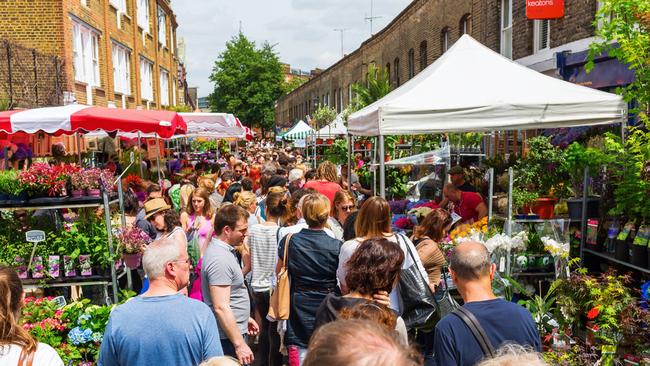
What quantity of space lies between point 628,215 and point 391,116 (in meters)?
2.70

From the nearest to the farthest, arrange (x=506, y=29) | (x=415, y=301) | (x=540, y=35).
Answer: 1. (x=415, y=301)
2. (x=540, y=35)
3. (x=506, y=29)

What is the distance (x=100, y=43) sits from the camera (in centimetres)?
2009

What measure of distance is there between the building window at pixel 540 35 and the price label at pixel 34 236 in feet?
→ 39.6

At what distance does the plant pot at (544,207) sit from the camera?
277 inches

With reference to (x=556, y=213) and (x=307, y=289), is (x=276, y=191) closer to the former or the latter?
(x=307, y=289)

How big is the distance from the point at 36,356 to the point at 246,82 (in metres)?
62.2

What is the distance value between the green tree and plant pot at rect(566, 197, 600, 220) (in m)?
57.6

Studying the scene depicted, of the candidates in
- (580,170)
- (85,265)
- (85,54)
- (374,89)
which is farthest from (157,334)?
(374,89)

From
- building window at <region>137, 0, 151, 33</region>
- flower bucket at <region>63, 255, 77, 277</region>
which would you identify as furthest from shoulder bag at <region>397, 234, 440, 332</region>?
building window at <region>137, 0, 151, 33</region>

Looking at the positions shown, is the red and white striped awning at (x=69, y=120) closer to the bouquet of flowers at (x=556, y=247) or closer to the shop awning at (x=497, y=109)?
the shop awning at (x=497, y=109)

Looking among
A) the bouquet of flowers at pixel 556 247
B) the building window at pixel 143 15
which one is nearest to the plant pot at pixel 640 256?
the bouquet of flowers at pixel 556 247

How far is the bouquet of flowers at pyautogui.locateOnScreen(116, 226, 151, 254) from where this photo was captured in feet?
21.1

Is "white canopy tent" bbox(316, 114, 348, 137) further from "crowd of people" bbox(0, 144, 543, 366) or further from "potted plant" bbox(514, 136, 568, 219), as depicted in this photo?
"potted plant" bbox(514, 136, 568, 219)

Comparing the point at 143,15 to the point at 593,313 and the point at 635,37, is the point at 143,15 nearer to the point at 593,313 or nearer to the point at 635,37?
the point at 635,37
